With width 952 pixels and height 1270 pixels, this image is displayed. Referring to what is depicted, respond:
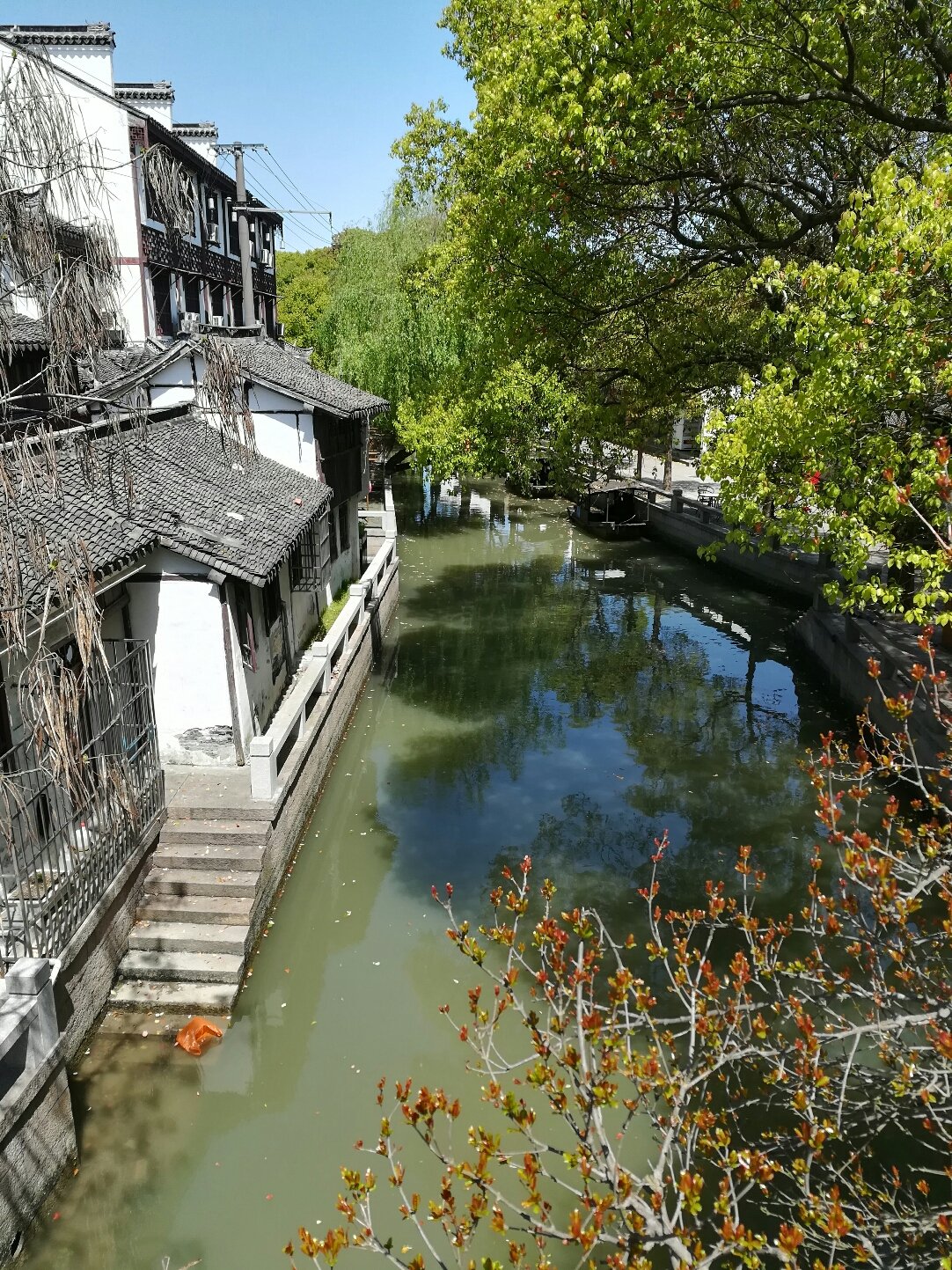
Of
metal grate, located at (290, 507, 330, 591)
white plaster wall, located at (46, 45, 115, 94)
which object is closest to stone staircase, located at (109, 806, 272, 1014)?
metal grate, located at (290, 507, 330, 591)

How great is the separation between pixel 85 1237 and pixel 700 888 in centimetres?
693

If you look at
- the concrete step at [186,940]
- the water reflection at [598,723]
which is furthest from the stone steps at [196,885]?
the water reflection at [598,723]

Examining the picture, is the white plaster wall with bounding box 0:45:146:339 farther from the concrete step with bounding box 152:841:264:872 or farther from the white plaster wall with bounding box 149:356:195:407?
the concrete step with bounding box 152:841:264:872

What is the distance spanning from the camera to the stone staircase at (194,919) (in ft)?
26.7

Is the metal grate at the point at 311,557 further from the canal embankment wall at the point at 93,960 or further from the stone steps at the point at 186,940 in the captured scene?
the stone steps at the point at 186,940

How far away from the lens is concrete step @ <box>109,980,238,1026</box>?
8.01 m

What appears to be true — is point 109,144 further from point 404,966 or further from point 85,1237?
point 85,1237

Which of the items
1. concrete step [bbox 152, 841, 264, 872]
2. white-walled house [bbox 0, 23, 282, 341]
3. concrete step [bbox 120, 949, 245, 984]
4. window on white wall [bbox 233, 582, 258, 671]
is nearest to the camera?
concrete step [bbox 120, 949, 245, 984]

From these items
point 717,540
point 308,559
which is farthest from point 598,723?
point 717,540

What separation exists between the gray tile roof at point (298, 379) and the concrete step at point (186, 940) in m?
9.68

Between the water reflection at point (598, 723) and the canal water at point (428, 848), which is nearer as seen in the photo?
the canal water at point (428, 848)

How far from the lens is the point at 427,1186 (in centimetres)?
652

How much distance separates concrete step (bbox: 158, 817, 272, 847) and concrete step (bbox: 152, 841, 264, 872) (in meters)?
0.05

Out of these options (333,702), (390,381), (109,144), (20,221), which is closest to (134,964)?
(333,702)
